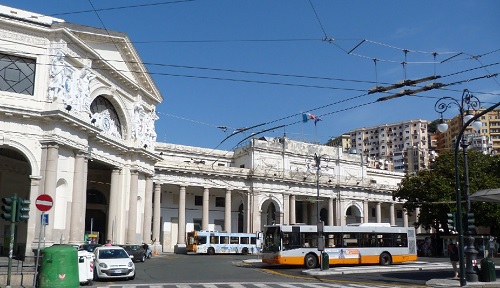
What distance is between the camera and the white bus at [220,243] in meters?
52.6

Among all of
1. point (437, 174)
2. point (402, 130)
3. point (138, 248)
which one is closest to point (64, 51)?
point (138, 248)

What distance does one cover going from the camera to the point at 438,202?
165 feet

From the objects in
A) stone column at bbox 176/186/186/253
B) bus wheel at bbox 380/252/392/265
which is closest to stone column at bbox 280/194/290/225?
stone column at bbox 176/186/186/253

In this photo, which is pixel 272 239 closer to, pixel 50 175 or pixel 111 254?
pixel 111 254

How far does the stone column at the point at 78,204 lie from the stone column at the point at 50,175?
2108mm

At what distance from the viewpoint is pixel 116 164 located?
42156 mm

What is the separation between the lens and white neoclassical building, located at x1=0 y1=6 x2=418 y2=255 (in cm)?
3234

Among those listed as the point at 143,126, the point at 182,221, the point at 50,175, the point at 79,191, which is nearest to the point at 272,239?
the point at 79,191

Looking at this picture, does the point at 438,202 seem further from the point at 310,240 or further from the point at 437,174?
the point at 310,240

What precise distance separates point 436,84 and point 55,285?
43.2ft

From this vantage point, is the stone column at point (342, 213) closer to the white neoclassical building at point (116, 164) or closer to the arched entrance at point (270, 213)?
the white neoclassical building at point (116, 164)

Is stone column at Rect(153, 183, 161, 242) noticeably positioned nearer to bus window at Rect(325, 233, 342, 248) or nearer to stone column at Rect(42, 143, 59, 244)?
stone column at Rect(42, 143, 59, 244)

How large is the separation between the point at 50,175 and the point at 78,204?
3.76 metres

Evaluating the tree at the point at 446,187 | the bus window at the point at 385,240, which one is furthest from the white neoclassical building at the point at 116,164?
the tree at the point at 446,187
